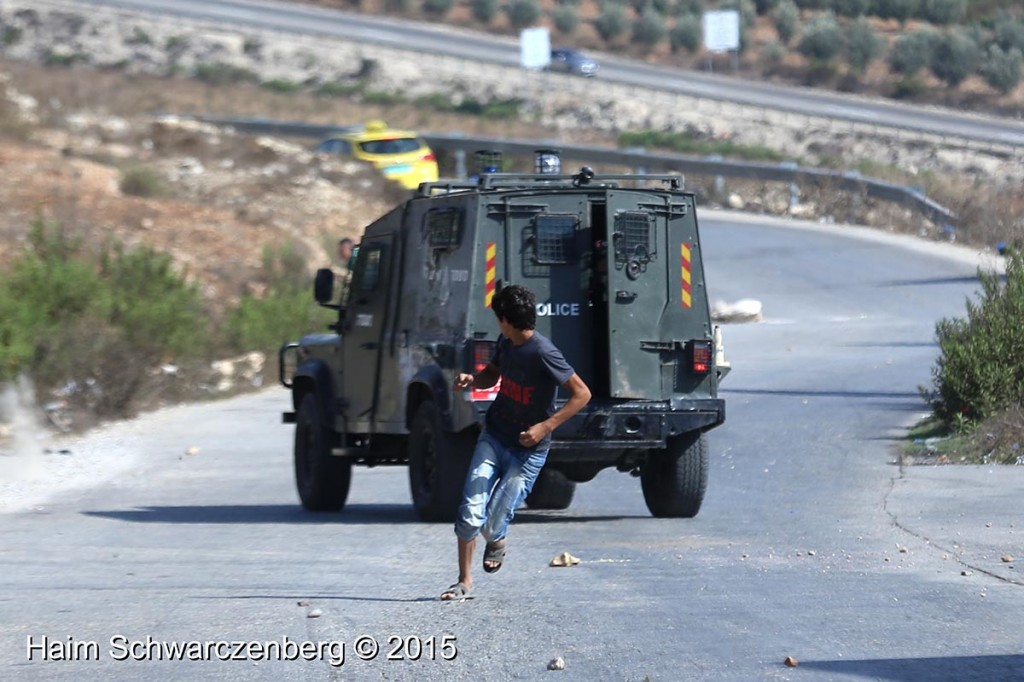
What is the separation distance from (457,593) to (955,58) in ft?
202

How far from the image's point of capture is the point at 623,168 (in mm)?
44812

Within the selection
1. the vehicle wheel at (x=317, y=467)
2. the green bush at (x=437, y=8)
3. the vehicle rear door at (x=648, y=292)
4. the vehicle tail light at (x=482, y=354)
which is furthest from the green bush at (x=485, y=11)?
the vehicle tail light at (x=482, y=354)

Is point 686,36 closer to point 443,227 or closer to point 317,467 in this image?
point 317,467

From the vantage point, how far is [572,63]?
67250mm

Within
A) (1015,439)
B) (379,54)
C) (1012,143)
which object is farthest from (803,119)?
(1015,439)

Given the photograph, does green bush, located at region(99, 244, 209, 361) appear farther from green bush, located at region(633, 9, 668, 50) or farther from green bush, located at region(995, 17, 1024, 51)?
green bush, located at region(633, 9, 668, 50)

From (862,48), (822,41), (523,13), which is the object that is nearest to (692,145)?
(862,48)

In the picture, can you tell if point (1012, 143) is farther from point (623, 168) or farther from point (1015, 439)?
point (1015, 439)

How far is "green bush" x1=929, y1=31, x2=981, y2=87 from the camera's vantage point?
65938mm

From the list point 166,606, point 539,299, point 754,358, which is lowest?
point 754,358

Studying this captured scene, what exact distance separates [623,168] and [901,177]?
7.72 m

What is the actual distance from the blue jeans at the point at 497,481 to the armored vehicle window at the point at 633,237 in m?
3.51

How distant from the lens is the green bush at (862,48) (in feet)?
227

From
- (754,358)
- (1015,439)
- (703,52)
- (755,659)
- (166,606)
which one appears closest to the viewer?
(755,659)
